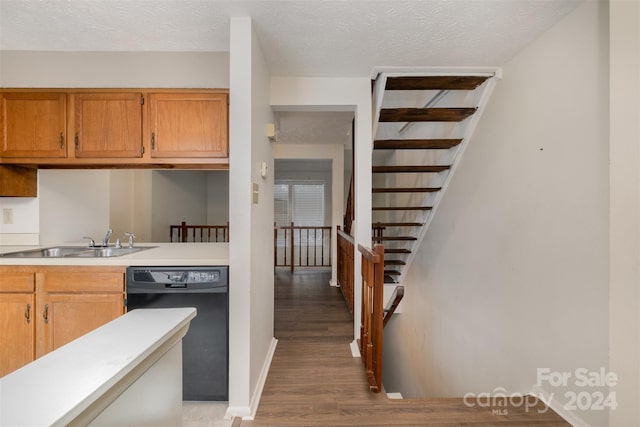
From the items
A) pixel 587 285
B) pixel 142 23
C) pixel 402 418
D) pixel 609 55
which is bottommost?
pixel 402 418

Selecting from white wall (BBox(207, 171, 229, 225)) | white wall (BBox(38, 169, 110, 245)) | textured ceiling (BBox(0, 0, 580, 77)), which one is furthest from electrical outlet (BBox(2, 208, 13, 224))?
white wall (BBox(207, 171, 229, 225))

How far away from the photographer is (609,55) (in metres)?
1.42

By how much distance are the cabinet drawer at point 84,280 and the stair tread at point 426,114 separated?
2.29 meters

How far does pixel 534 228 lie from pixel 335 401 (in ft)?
5.53

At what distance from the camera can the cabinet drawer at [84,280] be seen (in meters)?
1.73

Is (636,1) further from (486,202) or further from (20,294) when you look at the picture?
(20,294)

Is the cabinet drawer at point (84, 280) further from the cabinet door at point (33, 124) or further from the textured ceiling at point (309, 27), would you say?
the textured ceiling at point (309, 27)

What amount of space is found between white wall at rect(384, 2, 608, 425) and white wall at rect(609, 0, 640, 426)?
201 millimetres

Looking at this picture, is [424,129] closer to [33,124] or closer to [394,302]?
[394,302]

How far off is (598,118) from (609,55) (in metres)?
0.29

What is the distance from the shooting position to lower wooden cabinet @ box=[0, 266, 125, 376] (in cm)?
173

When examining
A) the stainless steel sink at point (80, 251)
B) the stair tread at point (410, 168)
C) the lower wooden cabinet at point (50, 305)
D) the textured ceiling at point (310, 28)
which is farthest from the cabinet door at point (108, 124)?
the stair tread at point (410, 168)

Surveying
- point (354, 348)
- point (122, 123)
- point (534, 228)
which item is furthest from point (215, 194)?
point (534, 228)

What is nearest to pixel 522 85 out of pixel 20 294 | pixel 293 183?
pixel 20 294
